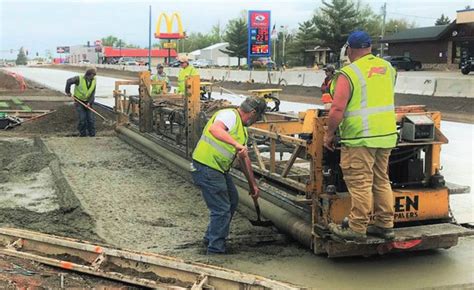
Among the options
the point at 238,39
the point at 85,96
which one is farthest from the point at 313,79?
the point at 238,39

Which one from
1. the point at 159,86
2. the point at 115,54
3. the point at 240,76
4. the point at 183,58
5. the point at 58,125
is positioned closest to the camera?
the point at 183,58

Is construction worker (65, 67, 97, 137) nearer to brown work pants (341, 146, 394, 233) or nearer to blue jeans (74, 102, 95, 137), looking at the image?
blue jeans (74, 102, 95, 137)

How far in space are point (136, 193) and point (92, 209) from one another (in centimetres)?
95

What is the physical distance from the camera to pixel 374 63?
466cm

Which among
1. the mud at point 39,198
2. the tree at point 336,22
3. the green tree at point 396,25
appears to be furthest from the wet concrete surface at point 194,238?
the green tree at point 396,25

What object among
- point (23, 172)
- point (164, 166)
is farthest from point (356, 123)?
point (23, 172)

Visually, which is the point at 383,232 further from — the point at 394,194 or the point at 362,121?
the point at 362,121

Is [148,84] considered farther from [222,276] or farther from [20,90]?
[20,90]

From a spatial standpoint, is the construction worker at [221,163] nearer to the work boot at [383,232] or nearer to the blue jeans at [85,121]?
the work boot at [383,232]

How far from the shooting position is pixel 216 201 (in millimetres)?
5293

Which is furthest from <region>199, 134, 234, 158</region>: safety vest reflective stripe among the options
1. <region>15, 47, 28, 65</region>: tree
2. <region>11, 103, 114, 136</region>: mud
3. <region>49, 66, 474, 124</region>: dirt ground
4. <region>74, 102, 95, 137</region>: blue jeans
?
<region>15, 47, 28, 65</region>: tree

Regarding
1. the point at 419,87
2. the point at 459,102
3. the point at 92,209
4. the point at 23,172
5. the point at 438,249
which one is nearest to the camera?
the point at 438,249

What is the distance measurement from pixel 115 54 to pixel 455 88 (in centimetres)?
9996

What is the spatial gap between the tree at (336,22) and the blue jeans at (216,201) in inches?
2136
